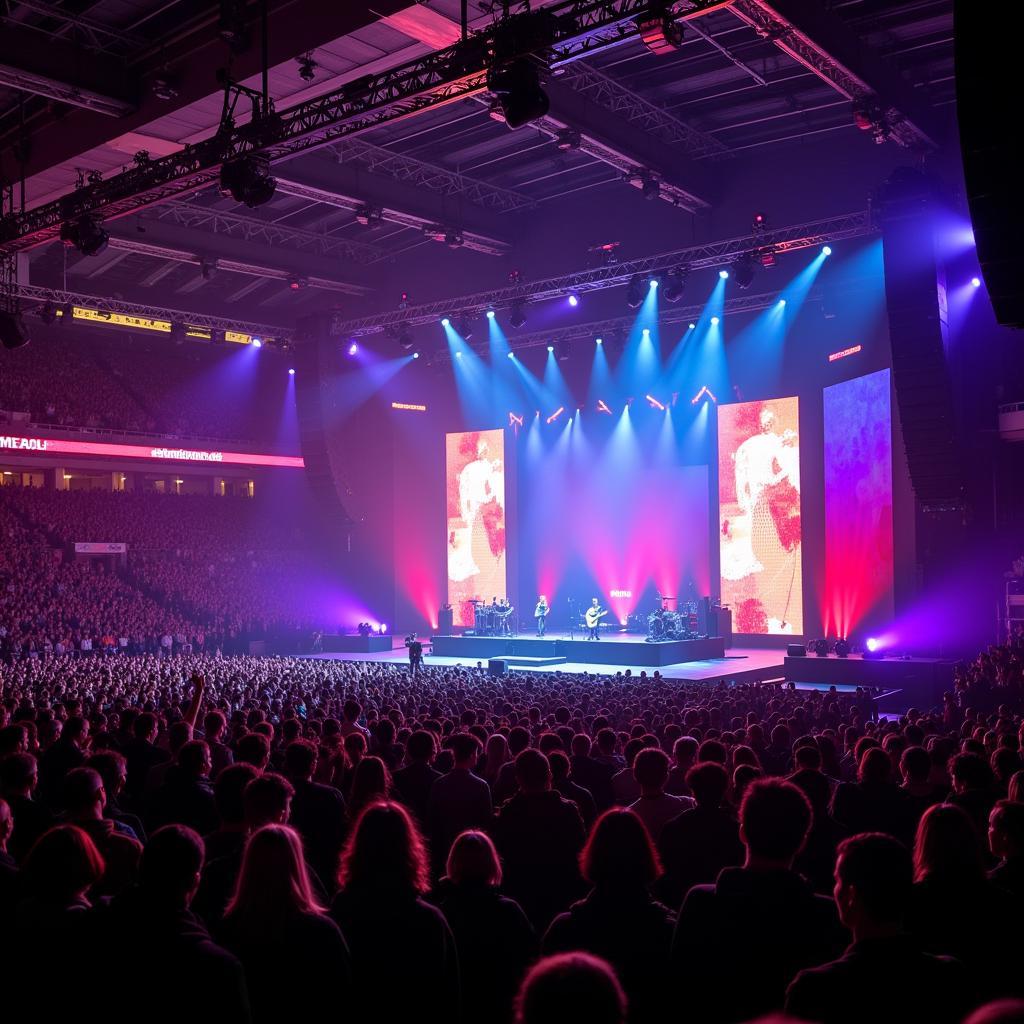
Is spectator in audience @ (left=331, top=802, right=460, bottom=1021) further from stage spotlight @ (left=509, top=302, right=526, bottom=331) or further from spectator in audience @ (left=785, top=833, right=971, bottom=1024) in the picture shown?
stage spotlight @ (left=509, top=302, right=526, bottom=331)

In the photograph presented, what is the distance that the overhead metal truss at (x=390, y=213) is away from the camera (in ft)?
71.8

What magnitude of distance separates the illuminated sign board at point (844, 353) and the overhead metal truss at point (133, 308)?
1657cm

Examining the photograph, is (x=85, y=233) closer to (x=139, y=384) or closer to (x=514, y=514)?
(x=514, y=514)

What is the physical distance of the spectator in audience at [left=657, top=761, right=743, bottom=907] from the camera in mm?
4266

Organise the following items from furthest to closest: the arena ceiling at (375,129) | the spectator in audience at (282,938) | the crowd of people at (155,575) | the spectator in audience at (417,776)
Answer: the crowd of people at (155,575) → the arena ceiling at (375,129) → the spectator in audience at (417,776) → the spectator in audience at (282,938)

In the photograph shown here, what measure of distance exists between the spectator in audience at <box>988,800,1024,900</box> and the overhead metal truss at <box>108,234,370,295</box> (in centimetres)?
2497

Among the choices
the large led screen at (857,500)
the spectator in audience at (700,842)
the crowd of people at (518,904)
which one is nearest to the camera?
the crowd of people at (518,904)

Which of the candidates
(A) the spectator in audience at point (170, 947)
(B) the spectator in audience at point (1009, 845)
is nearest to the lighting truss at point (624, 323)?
(B) the spectator in audience at point (1009, 845)

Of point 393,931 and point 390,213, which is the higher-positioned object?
point 390,213

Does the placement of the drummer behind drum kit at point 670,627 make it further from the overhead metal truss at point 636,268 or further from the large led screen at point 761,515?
the overhead metal truss at point 636,268

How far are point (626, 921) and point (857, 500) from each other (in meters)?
22.2

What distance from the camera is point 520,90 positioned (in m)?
11.4

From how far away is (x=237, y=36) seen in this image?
13086mm

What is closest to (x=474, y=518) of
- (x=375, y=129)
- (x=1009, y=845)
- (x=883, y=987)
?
(x=375, y=129)
